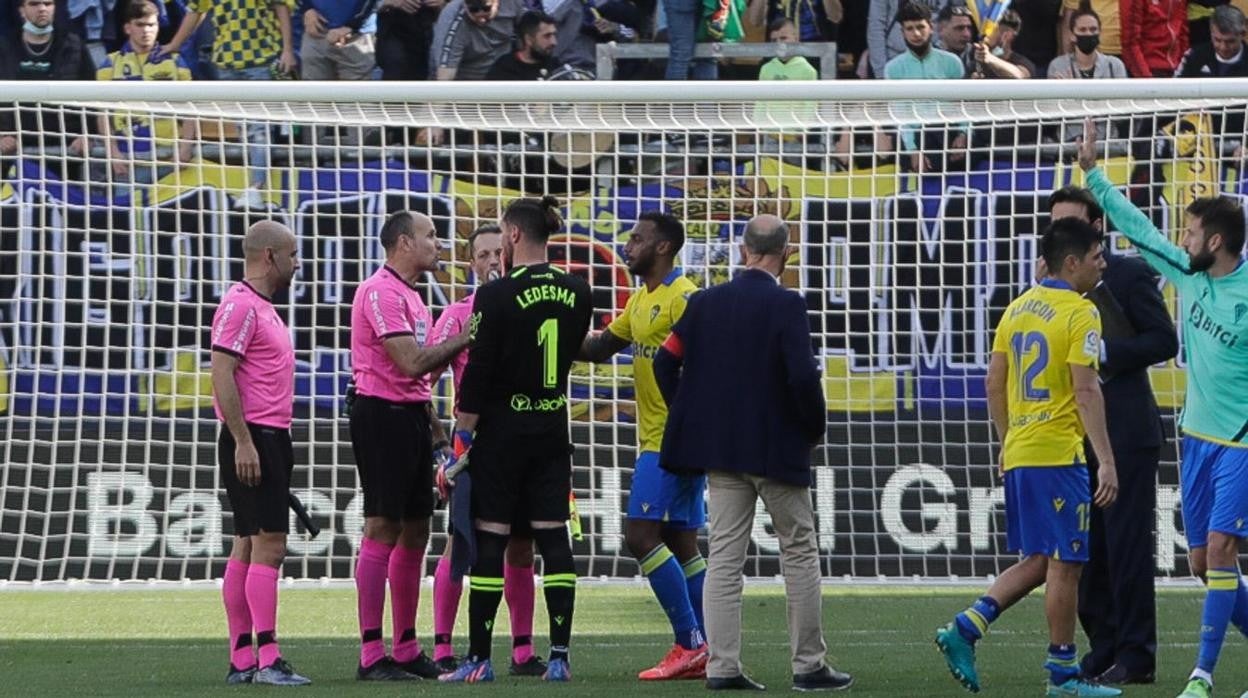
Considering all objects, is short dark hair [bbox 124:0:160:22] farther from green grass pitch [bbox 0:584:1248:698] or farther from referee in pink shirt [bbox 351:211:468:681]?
referee in pink shirt [bbox 351:211:468:681]

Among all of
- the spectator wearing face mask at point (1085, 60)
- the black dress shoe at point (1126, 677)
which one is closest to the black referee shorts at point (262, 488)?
the black dress shoe at point (1126, 677)

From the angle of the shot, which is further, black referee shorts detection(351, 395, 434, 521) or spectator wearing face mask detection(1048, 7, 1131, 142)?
spectator wearing face mask detection(1048, 7, 1131, 142)

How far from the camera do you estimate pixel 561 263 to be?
13.1 metres

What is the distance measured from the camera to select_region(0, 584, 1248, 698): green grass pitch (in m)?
7.93

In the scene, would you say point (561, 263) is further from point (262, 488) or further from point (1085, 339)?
point (1085, 339)

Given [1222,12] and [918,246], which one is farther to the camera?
[1222,12]

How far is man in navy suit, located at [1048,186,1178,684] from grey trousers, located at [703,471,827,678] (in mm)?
1318

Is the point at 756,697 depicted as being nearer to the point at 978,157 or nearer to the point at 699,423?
the point at 699,423

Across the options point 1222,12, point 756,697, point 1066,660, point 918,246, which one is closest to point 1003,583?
point 1066,660

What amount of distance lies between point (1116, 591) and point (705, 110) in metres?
5.82

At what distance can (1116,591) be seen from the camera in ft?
26.4

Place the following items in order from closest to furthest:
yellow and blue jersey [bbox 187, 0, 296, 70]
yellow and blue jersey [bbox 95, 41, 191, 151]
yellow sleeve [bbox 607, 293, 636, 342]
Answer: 1. yellow sleeve [bbox 607, 293, 636, 342]
2. yellow and blue jersey [bbox 95, 41, 191, 151]
3. yellow and blue jersey [bbox 187, 0, 296, 70]

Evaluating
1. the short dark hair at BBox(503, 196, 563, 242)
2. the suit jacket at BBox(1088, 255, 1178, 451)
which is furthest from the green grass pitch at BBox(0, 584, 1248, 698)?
the short dark hair at BBox(503, 196, 563, 242)

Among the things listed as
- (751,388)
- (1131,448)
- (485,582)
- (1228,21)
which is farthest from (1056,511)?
(1228,21)
